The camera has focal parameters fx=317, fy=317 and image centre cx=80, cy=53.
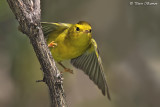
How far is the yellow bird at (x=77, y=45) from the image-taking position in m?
4.59

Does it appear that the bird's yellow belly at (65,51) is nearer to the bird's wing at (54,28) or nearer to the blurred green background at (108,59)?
the bird's wing at (54,28)

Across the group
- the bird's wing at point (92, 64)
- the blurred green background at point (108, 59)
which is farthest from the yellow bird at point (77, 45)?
the blurred green background at point (108, 59)

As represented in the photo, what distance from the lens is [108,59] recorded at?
6.82m

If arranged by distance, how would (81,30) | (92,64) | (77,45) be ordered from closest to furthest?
(81,30)
(77,45)
(92,64)

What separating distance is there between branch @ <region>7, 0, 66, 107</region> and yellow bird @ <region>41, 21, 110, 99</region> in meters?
1.16

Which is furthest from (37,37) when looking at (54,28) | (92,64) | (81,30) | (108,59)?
(108,59)

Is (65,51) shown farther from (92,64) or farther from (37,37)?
(37,37)

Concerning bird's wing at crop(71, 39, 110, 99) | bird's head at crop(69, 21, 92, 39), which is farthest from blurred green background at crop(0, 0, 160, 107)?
bird's head at crop(69, 21, 92, 39)

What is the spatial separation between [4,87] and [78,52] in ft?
6.59

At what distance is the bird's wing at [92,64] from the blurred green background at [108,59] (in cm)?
102

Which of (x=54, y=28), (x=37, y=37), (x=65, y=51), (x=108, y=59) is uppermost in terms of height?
(x=37, y=37)

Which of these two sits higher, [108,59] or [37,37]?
[37,37]

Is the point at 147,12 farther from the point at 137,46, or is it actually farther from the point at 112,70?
the point at 112,70

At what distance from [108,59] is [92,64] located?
1.79m
